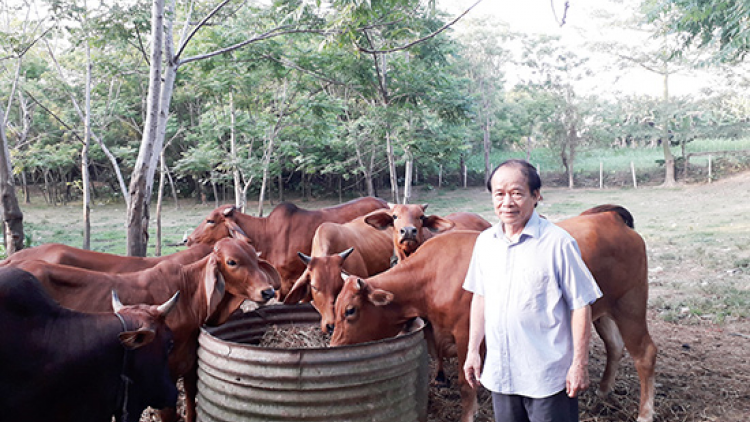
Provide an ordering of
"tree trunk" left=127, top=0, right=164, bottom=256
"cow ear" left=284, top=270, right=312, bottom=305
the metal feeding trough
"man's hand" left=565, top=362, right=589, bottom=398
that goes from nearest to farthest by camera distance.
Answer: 1. "man's hand" left=565, top=362, right=589, bottom=398
2. the metal feeding trough
3. "cow ear" left=284, top=270, right=312, bottom=305
4. "tree trunk" left=127, top=0, right=164, bottom=256

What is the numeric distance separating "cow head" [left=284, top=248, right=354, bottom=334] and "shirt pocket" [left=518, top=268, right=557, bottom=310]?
6.95 feet

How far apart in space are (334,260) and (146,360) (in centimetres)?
193

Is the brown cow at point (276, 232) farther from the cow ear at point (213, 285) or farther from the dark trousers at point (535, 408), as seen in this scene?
the dark trousers at point (535, 408)

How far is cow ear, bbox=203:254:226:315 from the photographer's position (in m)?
4.43

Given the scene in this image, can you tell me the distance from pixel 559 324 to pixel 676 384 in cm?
325

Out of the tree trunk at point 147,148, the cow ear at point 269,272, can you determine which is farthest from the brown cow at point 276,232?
the cow ear at point 269,272

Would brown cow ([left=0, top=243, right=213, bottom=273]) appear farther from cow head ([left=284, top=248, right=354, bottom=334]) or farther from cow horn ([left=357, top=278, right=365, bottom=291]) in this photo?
cow horn ([left=357, top=278, right=365, bottom=291])

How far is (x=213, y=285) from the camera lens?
4.45 m

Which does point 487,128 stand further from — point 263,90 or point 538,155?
point 263,90

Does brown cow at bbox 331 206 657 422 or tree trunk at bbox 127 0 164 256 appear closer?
brown cow at bbox 331 206 657 422

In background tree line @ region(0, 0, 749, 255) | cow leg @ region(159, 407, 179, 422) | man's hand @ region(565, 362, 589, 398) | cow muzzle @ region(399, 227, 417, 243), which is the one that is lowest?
cow leg @ region(159, 407, 179, 422)

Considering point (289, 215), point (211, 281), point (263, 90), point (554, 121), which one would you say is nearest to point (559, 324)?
point (211, 281)

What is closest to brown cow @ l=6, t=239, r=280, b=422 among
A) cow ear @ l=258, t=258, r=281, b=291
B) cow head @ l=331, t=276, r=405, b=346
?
cow ear @ l=258, t=258, r=281, b=291

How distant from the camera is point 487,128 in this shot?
32.3 meters
